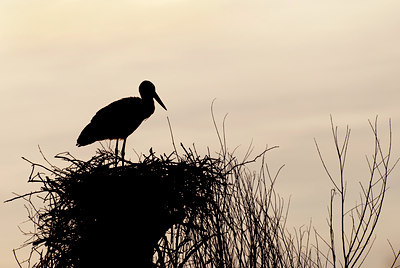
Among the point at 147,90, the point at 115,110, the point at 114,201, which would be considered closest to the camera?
the point at 114,201

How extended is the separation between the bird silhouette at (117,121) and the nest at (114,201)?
18.2ft

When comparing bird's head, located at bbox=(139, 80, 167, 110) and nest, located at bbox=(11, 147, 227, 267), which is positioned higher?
bird's head, located at bbox=(139, 80, 167, 110)

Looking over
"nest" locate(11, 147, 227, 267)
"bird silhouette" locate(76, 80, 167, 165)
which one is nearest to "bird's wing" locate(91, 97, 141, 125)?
"bird silhouette" locate(76, 80, 167, 165)

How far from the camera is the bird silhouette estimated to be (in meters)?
13.6

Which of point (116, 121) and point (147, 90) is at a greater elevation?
point (147, 90)

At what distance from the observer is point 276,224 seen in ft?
26.1

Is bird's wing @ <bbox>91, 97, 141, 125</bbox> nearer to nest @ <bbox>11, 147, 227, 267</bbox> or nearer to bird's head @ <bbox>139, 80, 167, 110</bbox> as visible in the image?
bird's head @ <bbox>139, 80, 167, 110</bbox>

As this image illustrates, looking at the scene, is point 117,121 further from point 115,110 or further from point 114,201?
point 114,201

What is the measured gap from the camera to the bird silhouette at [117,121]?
536 inches

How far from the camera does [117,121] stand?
13.6 meters

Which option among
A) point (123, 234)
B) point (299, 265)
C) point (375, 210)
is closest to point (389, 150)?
point (375, 210)

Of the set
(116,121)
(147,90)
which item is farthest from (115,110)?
(147,90)

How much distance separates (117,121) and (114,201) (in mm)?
6035

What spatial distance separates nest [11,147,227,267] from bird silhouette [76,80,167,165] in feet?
18.2
